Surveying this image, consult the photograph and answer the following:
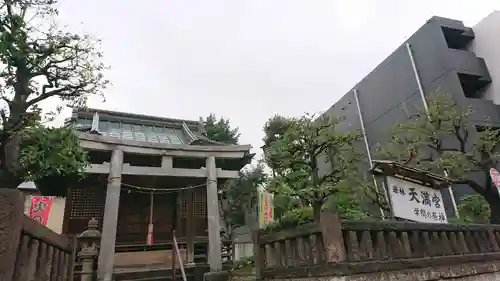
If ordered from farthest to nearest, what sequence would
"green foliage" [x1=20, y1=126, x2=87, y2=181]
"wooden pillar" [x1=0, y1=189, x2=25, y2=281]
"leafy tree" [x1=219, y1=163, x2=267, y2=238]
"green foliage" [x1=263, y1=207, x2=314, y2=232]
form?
"leafy tree" [x1=219, y1=163, x2=267, y2=238], "green foliage" [x1=263, y1=207, x2=314, y2=232], "green foliage" [x1=20, y1=126, x2=87, y2=181], "wooden pillar" [x1=0, y1=189, x2=25, y2=281]

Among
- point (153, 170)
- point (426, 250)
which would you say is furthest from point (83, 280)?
point (426, 250)

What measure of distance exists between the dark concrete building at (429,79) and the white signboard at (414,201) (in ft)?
33.4

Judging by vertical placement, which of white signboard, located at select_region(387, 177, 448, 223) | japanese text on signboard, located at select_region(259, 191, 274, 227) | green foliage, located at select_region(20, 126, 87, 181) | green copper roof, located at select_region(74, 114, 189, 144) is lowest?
white signboard, located at select_region(387, 177, 448, 223)

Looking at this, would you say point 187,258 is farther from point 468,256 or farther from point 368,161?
point 368,161

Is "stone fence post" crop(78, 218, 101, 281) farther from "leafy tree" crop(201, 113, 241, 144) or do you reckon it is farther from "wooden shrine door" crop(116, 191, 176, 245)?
"leafy tree" crop(201, 113, 241, 144)

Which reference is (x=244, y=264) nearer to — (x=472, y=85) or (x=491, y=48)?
(x=472, y=85)

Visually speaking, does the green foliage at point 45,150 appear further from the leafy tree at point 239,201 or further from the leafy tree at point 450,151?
the leafy tree at point 239,201

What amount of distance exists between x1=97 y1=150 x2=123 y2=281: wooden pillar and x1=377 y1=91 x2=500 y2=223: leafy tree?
356 inches

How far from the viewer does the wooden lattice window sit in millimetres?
12132

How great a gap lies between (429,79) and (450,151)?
6.49 metres

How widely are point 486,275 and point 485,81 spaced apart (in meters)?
14.9

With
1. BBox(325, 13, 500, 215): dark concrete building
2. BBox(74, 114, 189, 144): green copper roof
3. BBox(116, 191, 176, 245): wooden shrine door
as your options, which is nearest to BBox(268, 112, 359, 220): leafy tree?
BBox(116, 191, 176, 245): wooden shrine door

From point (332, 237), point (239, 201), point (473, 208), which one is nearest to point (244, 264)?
point (332, 237)

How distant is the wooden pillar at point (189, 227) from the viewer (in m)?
11.8
